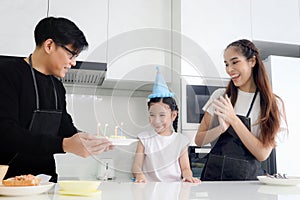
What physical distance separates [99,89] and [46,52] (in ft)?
3.47

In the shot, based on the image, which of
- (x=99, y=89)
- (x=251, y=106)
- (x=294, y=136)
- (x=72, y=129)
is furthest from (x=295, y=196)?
(x=99, y=89)

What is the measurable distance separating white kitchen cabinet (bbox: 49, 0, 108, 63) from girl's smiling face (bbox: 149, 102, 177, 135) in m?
0.92

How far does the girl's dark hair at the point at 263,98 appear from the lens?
52.7 inches

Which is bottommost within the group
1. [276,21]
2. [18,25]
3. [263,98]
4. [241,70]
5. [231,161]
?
[231,161]

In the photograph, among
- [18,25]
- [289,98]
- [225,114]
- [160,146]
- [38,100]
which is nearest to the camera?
[160,146]

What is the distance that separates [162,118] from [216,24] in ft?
3.73

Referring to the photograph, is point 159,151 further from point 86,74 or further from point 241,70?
point 86,74

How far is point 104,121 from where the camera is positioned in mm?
1331

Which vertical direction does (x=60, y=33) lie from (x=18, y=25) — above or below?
below

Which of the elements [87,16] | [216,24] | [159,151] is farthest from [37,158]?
[216,24]

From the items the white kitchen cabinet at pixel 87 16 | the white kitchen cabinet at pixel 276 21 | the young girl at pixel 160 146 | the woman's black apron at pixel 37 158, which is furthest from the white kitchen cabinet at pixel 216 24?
the woman's black apron at pixel 37 158

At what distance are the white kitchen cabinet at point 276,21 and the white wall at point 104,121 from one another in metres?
0.91

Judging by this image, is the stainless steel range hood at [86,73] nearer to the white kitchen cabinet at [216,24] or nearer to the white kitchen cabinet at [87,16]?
the white kitchen cabinet at [87,16]

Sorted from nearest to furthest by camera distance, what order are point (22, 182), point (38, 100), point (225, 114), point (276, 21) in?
point (22, 182) → point (38, 100) → point (225, 114) → point (276, 21)
